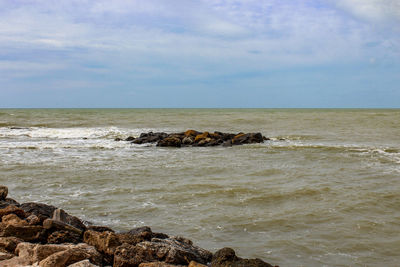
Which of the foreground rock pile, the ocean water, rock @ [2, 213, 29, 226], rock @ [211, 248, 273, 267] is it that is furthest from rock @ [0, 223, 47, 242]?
rock @ [211, 248, 273, 267]

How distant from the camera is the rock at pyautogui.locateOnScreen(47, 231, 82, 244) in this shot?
4938mm

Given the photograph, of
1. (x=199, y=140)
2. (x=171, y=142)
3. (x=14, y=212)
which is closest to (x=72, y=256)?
(x=14, y=212)

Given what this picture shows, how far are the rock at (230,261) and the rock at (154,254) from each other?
31 centimetres

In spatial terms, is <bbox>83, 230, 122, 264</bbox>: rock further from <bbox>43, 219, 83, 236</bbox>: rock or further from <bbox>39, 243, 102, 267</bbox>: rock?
<bbox>43, 219, 83, 236</bbox>: rock

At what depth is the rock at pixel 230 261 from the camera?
4.13m

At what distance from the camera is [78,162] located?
1285cm

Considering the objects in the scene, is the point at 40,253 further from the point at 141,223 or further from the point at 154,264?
the point at 141,223

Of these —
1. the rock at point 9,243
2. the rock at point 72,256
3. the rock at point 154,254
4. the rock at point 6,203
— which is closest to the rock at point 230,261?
the rock at point 154,254

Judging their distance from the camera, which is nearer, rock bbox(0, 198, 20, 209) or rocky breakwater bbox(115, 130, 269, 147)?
rock bbox(0, 198, 20, 209)

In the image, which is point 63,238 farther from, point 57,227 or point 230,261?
point 230,261

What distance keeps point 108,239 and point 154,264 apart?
0.93 meters

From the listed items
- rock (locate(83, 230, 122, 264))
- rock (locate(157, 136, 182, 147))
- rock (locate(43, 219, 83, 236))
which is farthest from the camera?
rock (locate(157, 136, 182, 147))

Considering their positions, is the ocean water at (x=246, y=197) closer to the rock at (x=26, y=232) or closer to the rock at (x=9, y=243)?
the rock at (x=26, y=232)

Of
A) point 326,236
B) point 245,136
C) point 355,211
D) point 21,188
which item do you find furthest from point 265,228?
point 245,136
